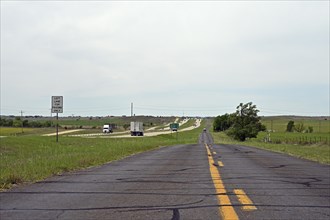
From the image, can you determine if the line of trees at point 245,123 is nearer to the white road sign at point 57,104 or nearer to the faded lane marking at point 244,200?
the white road sign at point 57,104

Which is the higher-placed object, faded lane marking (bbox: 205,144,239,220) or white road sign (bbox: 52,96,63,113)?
white road sign (bbox: 52,96,63,113)

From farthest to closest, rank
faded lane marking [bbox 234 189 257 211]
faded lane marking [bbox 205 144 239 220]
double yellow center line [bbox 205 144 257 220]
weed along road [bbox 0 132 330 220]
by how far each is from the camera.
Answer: faded lane marking [bbox 234 189 257 211]
weed along road [bbox 0 132 330 220]
double yellow center line [bbox 205 144 257 220]
faded lane marking [bbox 205 144 239 220]

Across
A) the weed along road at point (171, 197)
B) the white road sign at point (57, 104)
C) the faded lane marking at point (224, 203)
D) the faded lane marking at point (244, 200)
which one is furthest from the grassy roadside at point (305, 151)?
the white road sign at point (57, 104)

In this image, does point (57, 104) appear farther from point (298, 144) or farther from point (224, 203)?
point (298, 144)

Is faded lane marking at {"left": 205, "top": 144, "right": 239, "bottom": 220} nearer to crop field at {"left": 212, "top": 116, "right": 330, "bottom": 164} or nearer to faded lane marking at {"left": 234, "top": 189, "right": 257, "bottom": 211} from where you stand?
faded lane marking at {"left": 234, "top": 189, "right": 257, "bottom": 211}

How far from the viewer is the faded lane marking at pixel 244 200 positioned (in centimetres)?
771

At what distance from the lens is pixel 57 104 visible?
32.9 meters

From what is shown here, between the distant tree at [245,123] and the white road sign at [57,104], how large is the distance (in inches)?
2591

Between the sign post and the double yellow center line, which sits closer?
the double yellow center line

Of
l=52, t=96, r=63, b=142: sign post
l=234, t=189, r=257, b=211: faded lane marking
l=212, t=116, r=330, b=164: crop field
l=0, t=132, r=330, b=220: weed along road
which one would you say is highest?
l=52, t=96, r=63, b=142: sign post

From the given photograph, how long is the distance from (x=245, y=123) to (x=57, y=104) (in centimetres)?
6795

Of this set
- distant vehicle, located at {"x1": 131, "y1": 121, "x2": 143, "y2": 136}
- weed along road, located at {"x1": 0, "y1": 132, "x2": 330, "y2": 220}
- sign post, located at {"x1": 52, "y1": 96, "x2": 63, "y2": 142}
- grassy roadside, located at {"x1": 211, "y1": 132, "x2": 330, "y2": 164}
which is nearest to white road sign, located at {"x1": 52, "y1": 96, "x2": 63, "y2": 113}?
sign post, located at {"x1": 52, "y1": 96, "x2": 63, "y2": 142}

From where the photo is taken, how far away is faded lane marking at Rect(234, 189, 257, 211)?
7711 millimetres

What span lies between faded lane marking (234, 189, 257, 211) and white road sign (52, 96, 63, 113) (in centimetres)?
2479
